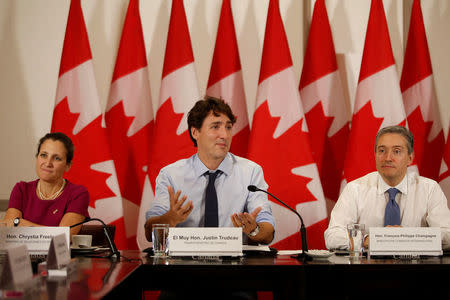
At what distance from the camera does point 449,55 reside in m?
3.97

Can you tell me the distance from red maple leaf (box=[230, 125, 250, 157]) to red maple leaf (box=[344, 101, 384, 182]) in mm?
783

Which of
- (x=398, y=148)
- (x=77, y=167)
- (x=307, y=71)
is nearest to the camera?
(x=398, y=148)

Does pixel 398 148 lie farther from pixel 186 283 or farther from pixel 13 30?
pixel 13 30

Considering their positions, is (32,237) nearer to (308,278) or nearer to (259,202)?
(308,278)

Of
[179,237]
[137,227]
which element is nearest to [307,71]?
[137,227]

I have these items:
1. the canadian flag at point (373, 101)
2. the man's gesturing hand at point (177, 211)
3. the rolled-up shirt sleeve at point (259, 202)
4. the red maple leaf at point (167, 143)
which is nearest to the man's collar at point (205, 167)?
the rolled-up shirt sleeve at point (259, 202)

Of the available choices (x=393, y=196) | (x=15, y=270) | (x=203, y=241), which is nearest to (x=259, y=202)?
(x=393, y=196)

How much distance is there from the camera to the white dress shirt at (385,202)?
259 centimetres

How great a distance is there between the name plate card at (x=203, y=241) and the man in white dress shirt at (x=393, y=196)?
0.94 metres

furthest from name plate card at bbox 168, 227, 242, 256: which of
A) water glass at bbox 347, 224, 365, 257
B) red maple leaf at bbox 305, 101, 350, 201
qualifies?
red maple leaf at bbox 305, 101, 350, 201

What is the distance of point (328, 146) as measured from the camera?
12.1 feet

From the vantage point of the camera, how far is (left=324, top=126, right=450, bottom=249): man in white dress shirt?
2.59 meters

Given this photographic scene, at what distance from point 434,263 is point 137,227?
91.0 inches

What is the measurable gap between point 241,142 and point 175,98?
627 millimetres
